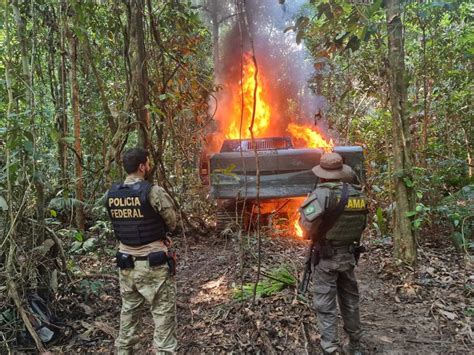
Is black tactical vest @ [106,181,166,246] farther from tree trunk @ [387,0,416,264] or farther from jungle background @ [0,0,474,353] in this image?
tree trunk @ [387,0,416,264]

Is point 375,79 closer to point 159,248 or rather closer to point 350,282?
point 350,282

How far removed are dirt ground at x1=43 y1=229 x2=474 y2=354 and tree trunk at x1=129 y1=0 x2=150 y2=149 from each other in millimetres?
1602

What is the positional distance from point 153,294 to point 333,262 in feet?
5.08

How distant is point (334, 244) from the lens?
3.20 m

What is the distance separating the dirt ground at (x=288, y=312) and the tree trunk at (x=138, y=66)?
5.26 ft

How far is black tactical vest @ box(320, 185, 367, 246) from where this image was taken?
3.17 metres

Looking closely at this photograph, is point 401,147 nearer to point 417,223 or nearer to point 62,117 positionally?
point 417,223


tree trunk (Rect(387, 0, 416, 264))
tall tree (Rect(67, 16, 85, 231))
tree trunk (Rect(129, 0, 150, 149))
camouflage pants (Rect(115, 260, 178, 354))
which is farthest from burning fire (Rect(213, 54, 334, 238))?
camouflage pants (Rect(115, 260, 178, 354))

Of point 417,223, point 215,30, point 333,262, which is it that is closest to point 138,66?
point 333,262

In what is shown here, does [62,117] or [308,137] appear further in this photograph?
[308,137]

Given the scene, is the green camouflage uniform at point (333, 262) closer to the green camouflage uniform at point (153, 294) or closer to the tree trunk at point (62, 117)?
the green camouflage uniform at point (153, 294)

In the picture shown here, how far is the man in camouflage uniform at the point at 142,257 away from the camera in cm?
302

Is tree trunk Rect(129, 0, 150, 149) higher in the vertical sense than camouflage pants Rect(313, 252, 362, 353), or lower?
higher

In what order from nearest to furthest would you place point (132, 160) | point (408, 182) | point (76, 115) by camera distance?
1. point (132, 160)
2. point (408, 182)
3. point (76, 115)
